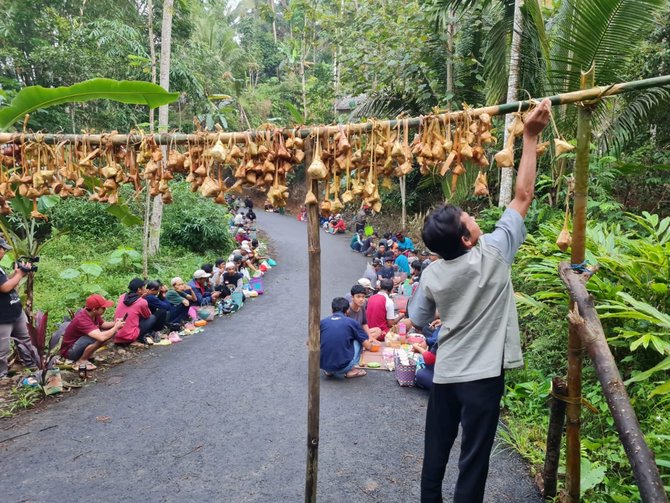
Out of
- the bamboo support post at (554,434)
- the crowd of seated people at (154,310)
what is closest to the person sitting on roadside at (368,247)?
the crowd of seated people at (154,310)

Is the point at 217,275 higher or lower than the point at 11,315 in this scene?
lower

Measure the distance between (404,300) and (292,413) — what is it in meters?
3.97

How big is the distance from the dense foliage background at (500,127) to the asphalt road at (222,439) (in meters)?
1.07

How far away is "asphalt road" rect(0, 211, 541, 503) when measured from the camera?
3334 millimetres

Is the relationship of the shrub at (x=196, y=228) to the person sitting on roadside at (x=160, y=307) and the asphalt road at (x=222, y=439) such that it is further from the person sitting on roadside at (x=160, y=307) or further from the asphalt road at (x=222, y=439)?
the asphalt road at (x=222, y=439)

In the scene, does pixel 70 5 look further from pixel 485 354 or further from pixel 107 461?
pixel 485 354

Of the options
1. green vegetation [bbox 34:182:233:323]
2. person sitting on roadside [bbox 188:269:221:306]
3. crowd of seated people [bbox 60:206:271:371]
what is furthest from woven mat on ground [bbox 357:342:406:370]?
green vegetation [bbox 34:182:233:323]

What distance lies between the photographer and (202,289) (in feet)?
27.9

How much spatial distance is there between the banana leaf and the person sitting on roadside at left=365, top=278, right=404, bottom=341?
4.49 metres

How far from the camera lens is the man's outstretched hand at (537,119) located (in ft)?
6.38

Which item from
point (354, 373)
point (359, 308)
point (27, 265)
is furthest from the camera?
point (359, 308)

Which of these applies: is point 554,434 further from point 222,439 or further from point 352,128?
point 222,439

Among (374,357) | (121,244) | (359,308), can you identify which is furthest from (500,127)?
(121,244)

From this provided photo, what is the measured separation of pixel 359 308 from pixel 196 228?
26.2 ft
